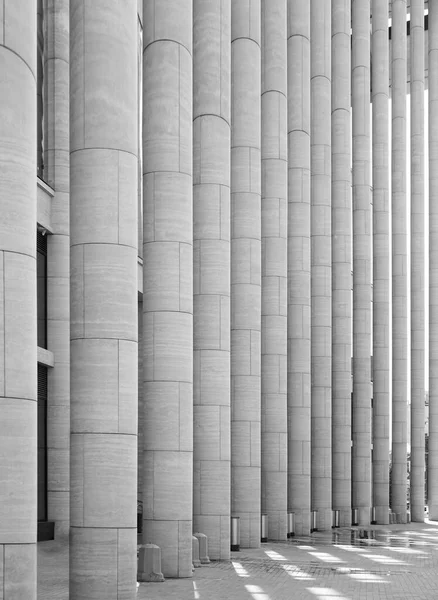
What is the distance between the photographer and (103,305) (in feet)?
55.7

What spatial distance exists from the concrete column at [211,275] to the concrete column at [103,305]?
748 centimetres

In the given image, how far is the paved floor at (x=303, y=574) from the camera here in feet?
62.0

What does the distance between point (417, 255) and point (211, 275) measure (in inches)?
1061

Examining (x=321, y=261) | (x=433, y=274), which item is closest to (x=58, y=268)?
(x=321, y=261)

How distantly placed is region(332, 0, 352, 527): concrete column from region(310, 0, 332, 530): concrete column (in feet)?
7.24

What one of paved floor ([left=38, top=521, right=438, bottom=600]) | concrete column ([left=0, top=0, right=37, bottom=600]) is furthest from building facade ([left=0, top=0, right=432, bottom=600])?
paved floor ([left=38, top=521, right=438, bottom=600])

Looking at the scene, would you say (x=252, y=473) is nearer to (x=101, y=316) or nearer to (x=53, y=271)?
(x=53, y=271)

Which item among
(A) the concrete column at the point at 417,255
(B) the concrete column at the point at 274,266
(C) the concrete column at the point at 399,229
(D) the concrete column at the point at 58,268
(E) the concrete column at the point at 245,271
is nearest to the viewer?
(D) the concrete column at the point at 58,268

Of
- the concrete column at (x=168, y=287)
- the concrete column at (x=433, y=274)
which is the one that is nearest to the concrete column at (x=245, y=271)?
the concrete column at (x=168, y=287)

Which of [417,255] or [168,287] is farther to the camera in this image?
[417,255]

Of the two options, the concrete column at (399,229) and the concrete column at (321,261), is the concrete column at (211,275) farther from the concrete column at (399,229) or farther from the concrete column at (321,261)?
the concrete column at (399,229)

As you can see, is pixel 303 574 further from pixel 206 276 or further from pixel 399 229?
pixel 399 229

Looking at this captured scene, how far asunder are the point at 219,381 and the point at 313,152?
56.4 feet

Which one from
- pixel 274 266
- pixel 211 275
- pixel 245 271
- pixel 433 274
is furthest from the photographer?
pixel 433 274
